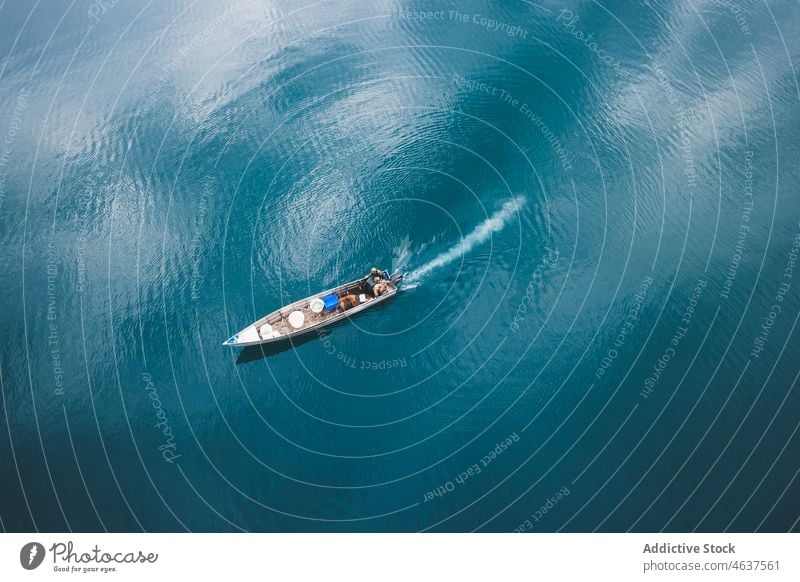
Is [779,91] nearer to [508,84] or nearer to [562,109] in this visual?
[562,109]

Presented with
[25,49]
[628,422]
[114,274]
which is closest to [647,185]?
[628,422]

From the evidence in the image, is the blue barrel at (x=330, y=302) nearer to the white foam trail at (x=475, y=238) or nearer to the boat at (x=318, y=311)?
the boat at (x=318, y=311)

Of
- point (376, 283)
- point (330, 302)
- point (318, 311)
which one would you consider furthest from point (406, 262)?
point (318, 311)
